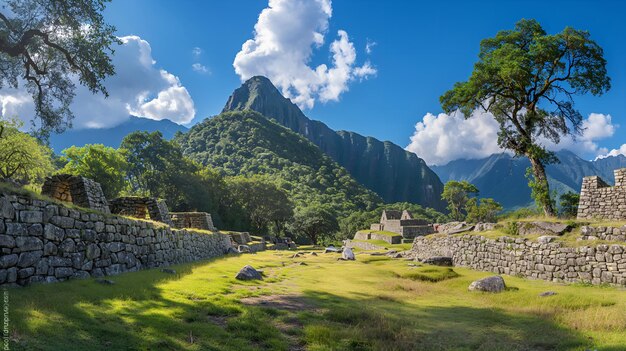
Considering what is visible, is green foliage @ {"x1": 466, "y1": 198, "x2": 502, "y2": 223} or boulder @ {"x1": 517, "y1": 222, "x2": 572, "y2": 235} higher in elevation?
green foliage @ {"x1": 466, "y1": 198, "x2": 502, "y2": 223}

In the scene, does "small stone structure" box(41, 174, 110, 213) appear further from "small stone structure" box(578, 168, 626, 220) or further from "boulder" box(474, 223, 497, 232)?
"small stone structure" box(578, 168, 626, 220)

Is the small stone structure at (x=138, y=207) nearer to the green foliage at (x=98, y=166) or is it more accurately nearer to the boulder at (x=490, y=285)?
the boulder at (x=490, y=285)

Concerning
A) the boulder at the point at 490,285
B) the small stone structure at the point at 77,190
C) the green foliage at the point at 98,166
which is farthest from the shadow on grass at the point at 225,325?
the green foliage at the point at 98,166

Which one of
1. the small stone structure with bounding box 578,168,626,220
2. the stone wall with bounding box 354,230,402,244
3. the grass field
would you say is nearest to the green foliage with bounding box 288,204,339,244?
the stone wall with bounding box 354,230,402,244

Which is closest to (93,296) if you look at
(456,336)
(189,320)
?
(189,320)

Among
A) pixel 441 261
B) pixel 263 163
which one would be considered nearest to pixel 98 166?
pixel 441 261

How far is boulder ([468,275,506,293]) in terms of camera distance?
14148 millimetres

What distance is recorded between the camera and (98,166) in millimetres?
51000

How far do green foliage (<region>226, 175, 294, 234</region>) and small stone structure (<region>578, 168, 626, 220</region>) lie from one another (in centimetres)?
6417

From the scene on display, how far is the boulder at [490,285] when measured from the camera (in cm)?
1415

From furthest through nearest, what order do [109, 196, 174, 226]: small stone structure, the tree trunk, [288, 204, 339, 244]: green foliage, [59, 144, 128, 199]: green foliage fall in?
[288, 204, 339, 244]: green foliage, [59, 144, 128, 199]: green foliage, the tree trunk, [109, 196, 174, 226]: small stone structure

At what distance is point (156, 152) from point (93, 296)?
66.5 meters

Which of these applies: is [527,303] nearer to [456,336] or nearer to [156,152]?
[456,336]

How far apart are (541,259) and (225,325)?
1587 centimetres
